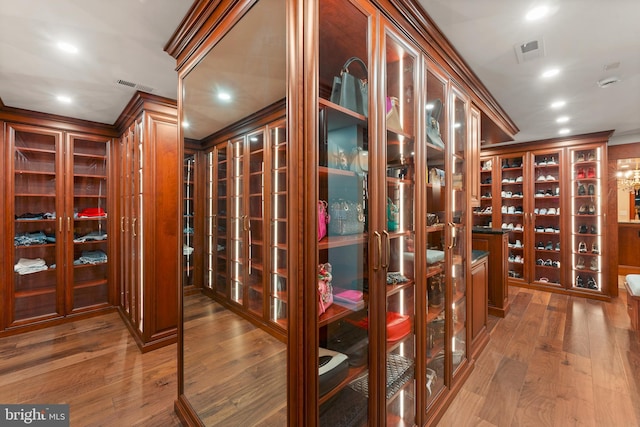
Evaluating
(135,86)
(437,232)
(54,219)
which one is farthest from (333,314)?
(54,219)

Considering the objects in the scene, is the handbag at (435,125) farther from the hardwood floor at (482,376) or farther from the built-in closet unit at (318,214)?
the hardwood floor at (482,376)

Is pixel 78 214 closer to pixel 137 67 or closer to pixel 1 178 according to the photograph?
pixel 1 178

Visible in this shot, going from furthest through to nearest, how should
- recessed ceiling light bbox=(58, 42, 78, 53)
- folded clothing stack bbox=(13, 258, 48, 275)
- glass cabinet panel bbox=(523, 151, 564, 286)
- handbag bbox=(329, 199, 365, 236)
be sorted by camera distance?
glass cabinet panel bbox=(523, 151, 564, 286) → folded clothing stack bbox=(13, 258, 48, 275) → recessed ceiling light bbox=(58, 42, 78, 53) → handbag bbox=(329, 199, 365, 236)

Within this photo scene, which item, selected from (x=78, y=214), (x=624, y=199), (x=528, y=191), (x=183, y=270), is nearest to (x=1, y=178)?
(x=78, y=214)

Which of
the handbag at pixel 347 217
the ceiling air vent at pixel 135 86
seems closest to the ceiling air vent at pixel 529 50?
the handbag at pixel 347 217

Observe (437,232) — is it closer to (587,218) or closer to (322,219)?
(322,219)

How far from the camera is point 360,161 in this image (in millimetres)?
1314

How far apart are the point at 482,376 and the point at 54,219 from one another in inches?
190

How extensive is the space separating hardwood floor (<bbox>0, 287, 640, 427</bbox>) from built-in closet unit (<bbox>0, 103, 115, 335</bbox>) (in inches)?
13.6

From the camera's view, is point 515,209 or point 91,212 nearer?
point 91,212

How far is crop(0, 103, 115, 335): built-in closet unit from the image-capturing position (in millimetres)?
3068

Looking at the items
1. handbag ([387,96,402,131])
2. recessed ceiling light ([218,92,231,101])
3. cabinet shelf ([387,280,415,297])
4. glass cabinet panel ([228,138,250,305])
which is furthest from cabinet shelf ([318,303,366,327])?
recessed ceiling light ([218,92,231,101])

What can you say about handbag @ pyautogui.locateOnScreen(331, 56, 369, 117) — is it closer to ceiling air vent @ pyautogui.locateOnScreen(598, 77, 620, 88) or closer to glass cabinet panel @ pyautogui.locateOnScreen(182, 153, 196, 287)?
glass cabinet panel @ pyautogui.locateOnScreen(182, 153, 196, 287)

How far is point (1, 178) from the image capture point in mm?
3010
